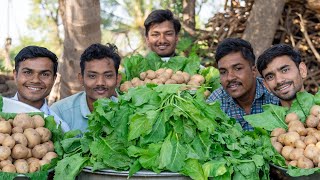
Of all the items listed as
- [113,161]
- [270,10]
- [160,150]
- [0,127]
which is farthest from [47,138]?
[270,10]

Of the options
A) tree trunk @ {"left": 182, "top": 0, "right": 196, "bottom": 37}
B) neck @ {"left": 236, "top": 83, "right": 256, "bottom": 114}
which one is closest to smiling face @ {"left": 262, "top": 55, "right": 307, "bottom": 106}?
neck @ {"left": 236, "top": 83, "right": 256, "bottom": 114}

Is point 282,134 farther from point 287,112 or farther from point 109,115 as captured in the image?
point 109,115

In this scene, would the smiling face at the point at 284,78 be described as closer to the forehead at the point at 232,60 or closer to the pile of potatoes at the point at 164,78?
the forehead at the point at 232,60

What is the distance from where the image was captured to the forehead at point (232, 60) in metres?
4.32

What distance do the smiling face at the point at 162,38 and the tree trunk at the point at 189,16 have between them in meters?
2.24

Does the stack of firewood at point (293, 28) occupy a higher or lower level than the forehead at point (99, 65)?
higher

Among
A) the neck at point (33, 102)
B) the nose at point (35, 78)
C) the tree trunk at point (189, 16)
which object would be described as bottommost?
the neck at point (33, 102)

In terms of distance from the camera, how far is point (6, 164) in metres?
2.98

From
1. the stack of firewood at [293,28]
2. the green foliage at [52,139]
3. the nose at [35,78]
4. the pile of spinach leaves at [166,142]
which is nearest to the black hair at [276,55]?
the pile of spinach leaves at [166,142]

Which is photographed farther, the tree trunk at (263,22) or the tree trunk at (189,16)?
the tree trunk at (189,16)

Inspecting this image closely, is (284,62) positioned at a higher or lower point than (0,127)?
higher

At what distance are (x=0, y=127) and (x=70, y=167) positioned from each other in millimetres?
510

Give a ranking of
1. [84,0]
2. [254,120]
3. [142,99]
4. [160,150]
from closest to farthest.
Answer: [160,150] → [142,99] → [254,120] → [84,0]

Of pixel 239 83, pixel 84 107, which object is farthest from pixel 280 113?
pixel 84 107
